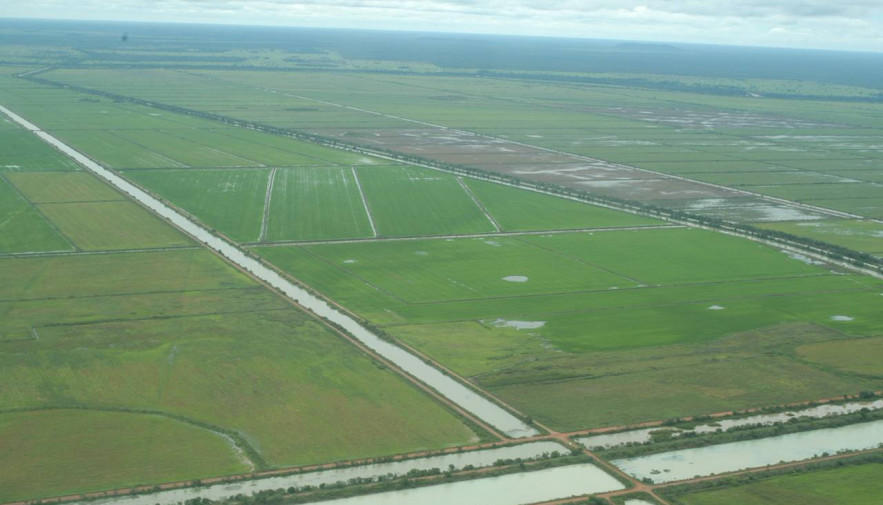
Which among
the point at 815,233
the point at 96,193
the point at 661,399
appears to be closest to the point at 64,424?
the point at 661,399

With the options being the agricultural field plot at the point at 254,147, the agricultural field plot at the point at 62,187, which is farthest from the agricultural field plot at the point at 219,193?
the agricultural field plot at the point at 254,147

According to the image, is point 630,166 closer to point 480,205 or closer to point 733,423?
point 480,205

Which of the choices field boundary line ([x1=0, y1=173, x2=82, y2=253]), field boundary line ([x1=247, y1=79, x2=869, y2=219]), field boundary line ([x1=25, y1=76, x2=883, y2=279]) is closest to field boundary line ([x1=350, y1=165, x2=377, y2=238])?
field boundary line ([x1=25, y1=76, x2=883, y2=279])

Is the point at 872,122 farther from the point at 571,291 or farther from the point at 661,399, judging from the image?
the point at 661,399

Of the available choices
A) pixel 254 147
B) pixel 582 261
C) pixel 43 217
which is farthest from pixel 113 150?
pixel 582 261

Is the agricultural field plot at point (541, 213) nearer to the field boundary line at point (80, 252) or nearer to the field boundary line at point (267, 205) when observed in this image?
the field boundary line at point (267, 205)

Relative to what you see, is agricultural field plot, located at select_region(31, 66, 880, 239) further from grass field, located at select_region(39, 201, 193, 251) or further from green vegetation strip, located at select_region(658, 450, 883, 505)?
green vegetation strip, located at select_region(658, 450, 883, 505)
